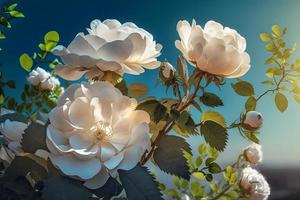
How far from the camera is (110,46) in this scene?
0.45 meters

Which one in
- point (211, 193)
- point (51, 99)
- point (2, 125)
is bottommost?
point (211, 193)

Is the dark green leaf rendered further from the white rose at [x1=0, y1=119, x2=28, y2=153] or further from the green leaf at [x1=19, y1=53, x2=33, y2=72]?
the green leaf at [x1=19, y1=53, x2=33, y2=72]

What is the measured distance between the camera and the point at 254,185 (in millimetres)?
680

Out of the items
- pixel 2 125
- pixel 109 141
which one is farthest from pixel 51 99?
pixel 109 141

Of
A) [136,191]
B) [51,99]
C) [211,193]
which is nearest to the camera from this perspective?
[136,191]

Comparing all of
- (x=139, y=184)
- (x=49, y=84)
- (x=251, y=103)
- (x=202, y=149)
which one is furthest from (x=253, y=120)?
(x=49, y=84)

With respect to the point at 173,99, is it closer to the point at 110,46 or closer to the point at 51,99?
Answer: the point at 110,46

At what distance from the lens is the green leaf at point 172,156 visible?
1.45 feet

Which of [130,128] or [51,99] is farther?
[51,99]

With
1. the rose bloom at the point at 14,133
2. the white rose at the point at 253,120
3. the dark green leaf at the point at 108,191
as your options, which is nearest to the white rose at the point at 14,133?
the rose bloom at the point at 14,133

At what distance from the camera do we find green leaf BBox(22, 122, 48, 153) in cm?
45

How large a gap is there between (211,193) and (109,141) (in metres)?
0.59

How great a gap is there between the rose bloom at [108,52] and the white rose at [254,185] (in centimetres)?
28

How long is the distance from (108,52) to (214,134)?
13 cm
